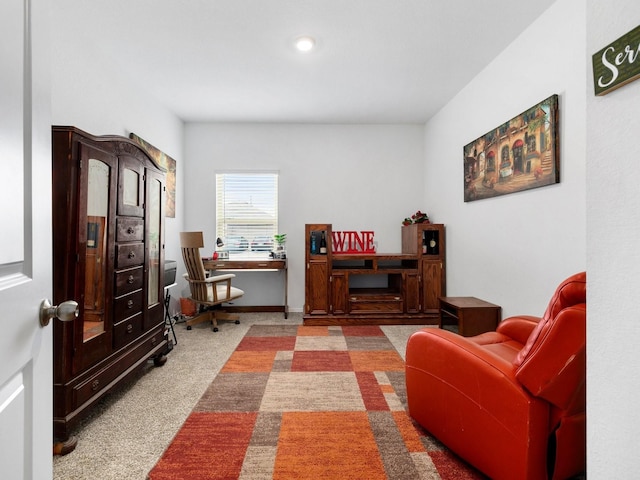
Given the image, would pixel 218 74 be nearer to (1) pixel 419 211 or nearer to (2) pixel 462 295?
(1) pixel 419 211

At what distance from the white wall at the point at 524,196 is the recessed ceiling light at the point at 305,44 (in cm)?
171

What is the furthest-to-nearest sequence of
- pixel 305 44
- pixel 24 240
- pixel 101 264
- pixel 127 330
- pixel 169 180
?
pixel 169 180 < pixel 305 44 < pixel 127 330 < pixel 101 264 < pixel 24 240

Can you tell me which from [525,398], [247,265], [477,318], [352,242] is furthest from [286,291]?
[525,398]

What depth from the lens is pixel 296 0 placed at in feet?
7.74

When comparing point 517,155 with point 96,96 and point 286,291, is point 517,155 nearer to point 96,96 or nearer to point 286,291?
point 286,291

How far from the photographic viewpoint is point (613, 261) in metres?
0.75

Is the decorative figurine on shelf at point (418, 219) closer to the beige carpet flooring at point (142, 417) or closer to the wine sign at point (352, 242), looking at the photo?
the wine sign at point (352, 242)

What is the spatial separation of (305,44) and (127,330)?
266 centimetres

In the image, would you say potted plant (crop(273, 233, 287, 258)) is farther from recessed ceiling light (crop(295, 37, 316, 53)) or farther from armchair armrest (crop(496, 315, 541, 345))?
armchair armrest (crop(496, 315, 541, 345))

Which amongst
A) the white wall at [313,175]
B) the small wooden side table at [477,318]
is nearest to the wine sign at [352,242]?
the white wall at [313,175]

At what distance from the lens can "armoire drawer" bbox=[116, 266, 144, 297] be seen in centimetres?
226

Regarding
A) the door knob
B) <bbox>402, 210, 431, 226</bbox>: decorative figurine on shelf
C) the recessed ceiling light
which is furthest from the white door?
<bbox>402, 210, 431, 226</bbox>: decorative figurine on shelf

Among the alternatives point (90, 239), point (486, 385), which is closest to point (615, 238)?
point (486, 385)

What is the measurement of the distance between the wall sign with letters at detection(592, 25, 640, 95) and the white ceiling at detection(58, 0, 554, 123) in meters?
2.05
